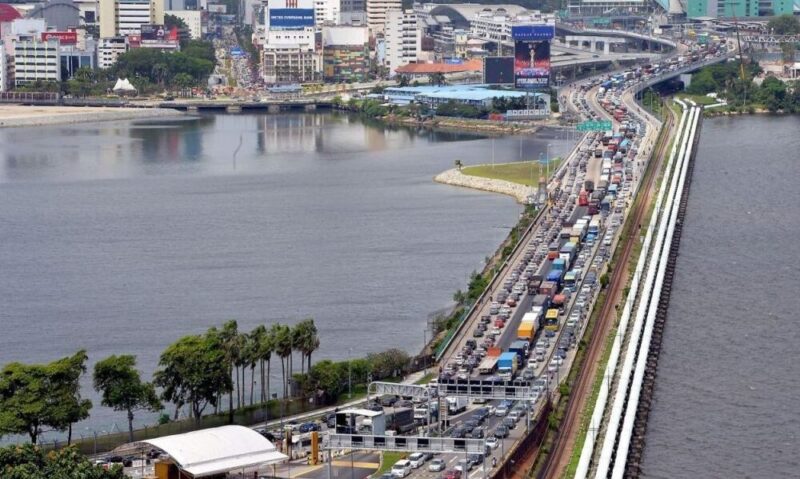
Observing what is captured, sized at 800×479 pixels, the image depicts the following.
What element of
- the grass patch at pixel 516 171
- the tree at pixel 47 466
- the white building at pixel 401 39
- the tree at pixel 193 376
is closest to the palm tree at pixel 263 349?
the tree at pixel 193 376

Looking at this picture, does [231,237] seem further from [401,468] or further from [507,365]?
[401,468]

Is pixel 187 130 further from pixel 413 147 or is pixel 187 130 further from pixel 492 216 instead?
pixel 492 216

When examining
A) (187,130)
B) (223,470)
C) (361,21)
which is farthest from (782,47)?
(223,470)

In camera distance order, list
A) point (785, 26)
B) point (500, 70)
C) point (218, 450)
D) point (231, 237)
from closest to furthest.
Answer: point (218, 450) < point (231, 237) < point (500, 70) < point (785, 26)

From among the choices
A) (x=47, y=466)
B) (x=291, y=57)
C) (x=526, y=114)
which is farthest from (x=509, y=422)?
(x=291, y=57)

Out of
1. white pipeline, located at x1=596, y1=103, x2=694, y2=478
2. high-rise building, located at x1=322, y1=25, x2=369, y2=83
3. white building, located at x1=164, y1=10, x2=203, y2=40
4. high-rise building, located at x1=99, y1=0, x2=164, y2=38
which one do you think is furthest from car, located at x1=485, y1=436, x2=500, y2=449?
white building, located at x1=164, y1=10, x2=203, y2=40

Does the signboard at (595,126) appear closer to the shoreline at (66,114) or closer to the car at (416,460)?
the shoreline at (66,114)
